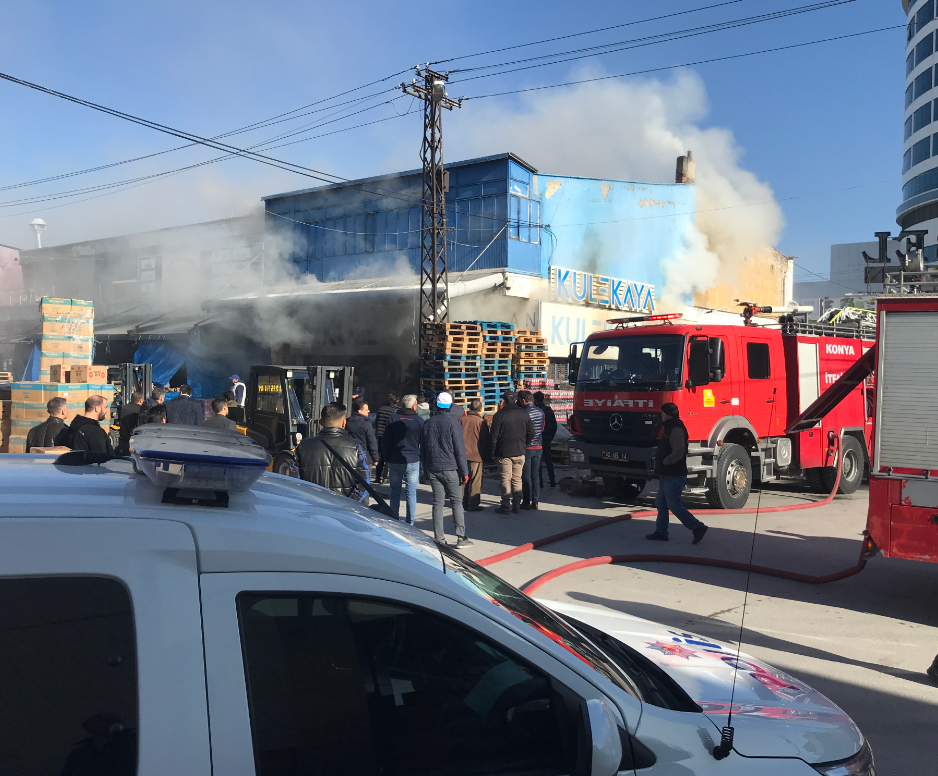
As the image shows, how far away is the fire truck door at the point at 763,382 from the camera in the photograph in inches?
425

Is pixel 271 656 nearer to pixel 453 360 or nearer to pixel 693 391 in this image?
pixel 693 391

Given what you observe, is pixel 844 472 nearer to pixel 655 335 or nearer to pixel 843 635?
pixel 655 335

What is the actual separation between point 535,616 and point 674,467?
664cm

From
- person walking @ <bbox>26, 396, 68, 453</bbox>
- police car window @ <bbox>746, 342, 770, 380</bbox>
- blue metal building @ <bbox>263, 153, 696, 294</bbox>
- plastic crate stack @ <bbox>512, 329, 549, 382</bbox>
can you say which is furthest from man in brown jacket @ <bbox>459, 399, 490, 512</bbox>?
blue metal building @ <bbox>263, 153, 696, 294</bbox>

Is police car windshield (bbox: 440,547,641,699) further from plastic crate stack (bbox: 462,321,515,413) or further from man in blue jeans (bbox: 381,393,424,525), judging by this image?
plastic crate stack (bbox: 462,321,515,413)

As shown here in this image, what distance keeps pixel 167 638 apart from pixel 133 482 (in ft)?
1.54

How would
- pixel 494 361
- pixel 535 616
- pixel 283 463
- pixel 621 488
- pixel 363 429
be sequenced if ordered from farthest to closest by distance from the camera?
pixel 494 361 → pixel 621 488 → pixel 363 429 → pixel 283 463 → pixel 535 616

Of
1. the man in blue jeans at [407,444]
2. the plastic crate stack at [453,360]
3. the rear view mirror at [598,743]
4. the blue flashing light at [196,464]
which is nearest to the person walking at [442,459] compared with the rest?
the man in blue jeans at [407,444]

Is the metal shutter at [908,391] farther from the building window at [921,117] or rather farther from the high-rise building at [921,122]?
the building window at [921,117]

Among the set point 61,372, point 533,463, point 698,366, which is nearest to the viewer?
point 698,366

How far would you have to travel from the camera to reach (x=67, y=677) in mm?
1372

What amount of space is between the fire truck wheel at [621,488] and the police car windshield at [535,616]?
9.47 metres

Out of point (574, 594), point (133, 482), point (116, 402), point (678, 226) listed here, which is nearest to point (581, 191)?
point (678, 226)

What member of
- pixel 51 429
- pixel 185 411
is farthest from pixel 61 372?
pixel 51 429
